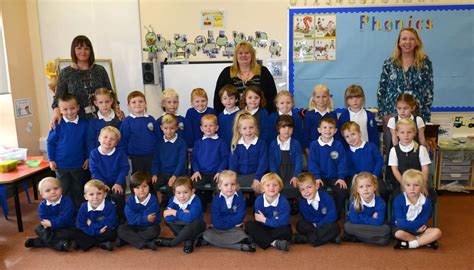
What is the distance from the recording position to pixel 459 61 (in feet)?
13.9

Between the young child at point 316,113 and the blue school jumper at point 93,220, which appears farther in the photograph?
the young child at point 316,113

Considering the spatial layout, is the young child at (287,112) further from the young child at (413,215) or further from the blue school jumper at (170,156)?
the young child at (413,215)

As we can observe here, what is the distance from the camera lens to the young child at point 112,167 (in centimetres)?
310

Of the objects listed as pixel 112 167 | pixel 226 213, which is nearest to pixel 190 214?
pixel 226 213

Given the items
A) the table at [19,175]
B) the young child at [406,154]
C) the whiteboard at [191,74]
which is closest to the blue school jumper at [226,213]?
the young child at [406,154]

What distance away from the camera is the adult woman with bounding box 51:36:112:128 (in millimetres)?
3318

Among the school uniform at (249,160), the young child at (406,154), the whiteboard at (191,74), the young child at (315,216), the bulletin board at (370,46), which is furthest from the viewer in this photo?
the whiteboard at (191,74)

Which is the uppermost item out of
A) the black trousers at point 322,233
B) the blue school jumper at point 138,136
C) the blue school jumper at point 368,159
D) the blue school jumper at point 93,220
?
the blue school jumper at point 138,136

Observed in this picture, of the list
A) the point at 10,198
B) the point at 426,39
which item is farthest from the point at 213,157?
the point at 426,39

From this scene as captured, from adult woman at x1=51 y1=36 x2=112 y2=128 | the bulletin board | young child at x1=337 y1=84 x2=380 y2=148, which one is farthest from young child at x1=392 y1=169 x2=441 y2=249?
adult woman at x1=51 y1=36 x2=112 y2=128

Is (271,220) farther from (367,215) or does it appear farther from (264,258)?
(367,215)

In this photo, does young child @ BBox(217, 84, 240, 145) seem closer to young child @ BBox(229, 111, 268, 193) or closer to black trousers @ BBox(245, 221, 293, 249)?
young child @ BBox(229, 111, 268, 193)

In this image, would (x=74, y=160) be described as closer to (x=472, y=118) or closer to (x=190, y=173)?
(x=190, y=173)

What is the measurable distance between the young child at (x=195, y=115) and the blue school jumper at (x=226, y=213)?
865 millimetres
